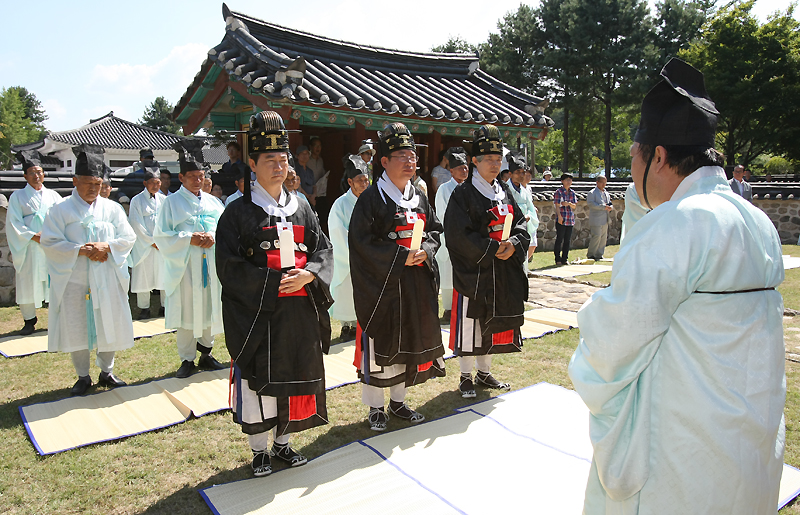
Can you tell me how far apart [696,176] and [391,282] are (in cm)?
251

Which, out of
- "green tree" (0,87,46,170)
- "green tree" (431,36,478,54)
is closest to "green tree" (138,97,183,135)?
"green tree" (0,87,46,170)

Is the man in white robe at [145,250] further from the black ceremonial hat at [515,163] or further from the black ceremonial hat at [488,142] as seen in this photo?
the black ceremonial hat at [488,142]

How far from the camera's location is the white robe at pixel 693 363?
5.27 ft

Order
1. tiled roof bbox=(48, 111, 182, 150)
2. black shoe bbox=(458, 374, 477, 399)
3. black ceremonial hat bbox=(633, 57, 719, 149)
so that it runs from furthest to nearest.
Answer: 1. tiled roof bbox=(48, 111, 182, 150)
2. black shoe bbox=(458, 374, 477, 399)
3. black ceremonial hat bbox=(633, 57, 719, 149)

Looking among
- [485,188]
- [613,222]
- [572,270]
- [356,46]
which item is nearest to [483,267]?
[485,188]

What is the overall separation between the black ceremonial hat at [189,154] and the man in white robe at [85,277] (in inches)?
30.4

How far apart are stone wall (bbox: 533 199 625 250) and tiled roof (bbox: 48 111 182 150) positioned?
2793 cm

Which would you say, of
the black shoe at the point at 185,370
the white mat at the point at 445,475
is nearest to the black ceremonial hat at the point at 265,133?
the white mat at the point at 445,475

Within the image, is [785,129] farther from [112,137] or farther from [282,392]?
[112,137]

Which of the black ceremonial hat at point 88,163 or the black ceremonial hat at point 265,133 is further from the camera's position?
the black ceremonial hat at point 88,163

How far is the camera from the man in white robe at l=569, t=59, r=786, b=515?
5.28 feet

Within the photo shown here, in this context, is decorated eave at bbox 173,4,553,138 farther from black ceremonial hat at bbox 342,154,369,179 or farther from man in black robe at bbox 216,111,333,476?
man in black robe at bbox 216,111,333,476

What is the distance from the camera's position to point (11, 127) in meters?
42.2

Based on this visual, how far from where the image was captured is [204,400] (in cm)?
468
